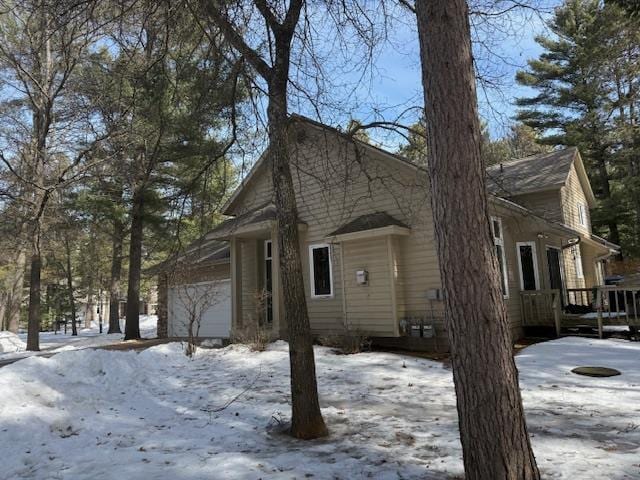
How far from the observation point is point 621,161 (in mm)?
24781

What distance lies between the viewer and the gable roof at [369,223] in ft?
38.1

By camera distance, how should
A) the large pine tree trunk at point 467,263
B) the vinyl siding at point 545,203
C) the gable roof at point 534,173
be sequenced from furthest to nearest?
the vinyl siding at point 545,203, the gable roof at point 534,173, the large pine tree trunk at point 467,263

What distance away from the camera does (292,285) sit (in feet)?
18.2

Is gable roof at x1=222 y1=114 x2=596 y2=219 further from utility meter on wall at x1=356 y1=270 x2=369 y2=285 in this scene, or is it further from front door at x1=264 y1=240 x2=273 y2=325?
utility meter on wall at x1=356 y1=270 x2=369 y2=285

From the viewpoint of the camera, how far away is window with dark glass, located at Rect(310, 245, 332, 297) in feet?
43.3

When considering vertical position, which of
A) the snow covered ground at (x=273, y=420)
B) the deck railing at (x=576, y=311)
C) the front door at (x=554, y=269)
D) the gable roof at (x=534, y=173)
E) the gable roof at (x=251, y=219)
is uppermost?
the gable roof at (x=534, y=173)

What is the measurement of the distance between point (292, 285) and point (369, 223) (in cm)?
666

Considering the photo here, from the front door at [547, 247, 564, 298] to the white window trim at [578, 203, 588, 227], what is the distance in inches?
154

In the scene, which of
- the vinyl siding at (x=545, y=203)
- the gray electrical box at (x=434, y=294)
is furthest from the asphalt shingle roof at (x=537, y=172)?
the gray electrical box at (x=434, y=294)

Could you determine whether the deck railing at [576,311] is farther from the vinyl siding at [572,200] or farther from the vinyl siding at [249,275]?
the vinyl siding at [249,275]

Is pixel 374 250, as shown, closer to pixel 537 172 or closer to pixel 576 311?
pixel 576 311

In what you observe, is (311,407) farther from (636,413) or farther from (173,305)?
(173,305)

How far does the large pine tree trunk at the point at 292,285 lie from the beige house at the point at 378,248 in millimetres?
3663

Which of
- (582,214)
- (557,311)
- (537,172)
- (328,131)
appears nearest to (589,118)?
(582,214)
